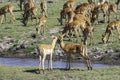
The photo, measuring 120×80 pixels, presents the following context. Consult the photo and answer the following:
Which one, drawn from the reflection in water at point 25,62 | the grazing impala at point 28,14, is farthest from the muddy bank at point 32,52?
the grazing impala at point 28,14

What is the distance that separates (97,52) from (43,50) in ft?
30.9

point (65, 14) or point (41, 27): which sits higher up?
point (65, 14)

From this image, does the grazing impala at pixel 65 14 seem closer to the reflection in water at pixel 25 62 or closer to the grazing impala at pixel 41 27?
the grazing impala at pixel 41 27

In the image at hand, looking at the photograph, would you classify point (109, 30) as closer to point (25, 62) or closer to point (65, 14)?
point (65, 14)

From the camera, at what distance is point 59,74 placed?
2209 centimetres

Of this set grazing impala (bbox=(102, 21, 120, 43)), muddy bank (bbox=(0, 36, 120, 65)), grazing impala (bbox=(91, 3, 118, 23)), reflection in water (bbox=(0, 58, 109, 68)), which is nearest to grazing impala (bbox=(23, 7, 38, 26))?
muddy bank (bbox=(0, 36, 120, 65))

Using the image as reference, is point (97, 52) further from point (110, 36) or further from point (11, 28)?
point (11, 28)

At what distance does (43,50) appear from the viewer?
22.5m

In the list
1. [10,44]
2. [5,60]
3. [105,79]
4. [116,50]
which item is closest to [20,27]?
[10,44]

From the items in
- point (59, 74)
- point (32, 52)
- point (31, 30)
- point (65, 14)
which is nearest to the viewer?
point (59, 74)

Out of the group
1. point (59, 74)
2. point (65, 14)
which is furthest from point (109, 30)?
point (59, 74)

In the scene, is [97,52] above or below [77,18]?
below

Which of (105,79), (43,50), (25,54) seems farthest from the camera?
(25,54)

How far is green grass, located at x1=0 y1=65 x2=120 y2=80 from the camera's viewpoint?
21325 millimetres
